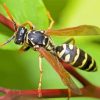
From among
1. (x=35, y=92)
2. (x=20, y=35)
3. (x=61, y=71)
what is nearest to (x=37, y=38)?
(x=20, y=35)

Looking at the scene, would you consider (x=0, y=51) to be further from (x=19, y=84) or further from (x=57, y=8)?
(x=57, y=8)

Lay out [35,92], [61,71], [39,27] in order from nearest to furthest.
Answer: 1. [35,92]
2. [61,71]
3. [39,27]

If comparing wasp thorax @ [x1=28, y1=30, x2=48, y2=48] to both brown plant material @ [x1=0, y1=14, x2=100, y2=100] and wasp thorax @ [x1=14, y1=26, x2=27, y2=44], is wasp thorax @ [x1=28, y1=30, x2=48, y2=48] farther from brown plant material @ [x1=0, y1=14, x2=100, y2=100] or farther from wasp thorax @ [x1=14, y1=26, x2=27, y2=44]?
brown plant material @ [x1=0, y1=14, x2=100, y2=100]

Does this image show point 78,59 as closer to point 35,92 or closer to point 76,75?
point 76,75

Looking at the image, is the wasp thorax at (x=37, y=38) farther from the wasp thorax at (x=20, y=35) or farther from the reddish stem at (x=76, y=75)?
the reddish stem at (x=76, y=75)

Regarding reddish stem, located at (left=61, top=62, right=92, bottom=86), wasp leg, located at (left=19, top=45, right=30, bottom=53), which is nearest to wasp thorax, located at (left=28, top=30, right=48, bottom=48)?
wasp leg, located at (left=19, top=45, right=30, bottom=53)

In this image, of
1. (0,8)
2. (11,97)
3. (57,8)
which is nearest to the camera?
(11,97)

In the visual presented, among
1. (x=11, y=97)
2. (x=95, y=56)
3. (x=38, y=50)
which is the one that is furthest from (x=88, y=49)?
(x=11, y=97)
